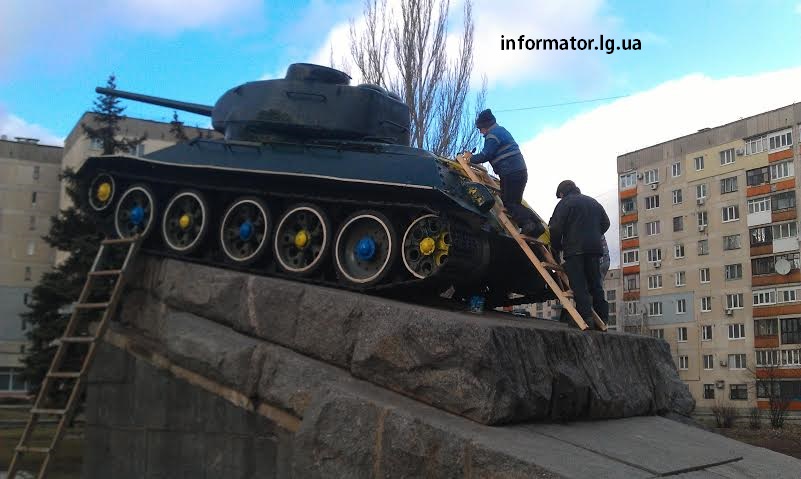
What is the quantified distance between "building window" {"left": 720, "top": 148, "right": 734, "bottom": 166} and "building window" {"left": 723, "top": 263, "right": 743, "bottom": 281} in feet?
19.2

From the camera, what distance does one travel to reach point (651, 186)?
163ft

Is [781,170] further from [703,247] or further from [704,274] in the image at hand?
[704,274]

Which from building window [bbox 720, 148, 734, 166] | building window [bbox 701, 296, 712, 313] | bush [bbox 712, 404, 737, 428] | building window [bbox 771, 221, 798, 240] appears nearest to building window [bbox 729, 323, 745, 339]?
building window [bbox 701, 296, 712, 313]

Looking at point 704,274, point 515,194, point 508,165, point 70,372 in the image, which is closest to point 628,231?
point 704,274

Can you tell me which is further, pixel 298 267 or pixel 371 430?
pixel 298 267

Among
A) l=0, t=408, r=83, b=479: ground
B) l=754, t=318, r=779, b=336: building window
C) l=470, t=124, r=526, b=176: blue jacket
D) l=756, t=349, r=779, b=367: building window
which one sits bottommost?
l=0, t=408, r=83, b=479: ground

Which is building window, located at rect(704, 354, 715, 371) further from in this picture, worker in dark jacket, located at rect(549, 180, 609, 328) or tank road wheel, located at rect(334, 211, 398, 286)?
tank road wheel, located at rect(334, 211, 398, 286)

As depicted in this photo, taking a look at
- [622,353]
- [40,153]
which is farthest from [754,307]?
[40,153]

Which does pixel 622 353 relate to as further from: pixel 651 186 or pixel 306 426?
pixel 651 186

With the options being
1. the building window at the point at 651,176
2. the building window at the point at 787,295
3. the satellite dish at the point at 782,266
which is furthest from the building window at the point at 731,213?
the building window at the point at 651,176

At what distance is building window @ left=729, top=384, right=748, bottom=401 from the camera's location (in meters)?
43.8

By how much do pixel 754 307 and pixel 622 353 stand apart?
129ft

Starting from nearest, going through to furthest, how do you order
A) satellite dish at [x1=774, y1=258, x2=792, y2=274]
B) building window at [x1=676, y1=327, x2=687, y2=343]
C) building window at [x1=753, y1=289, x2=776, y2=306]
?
satellite dish at [x1=774, y1=258, x2=792, y2=274]
building window at [x1=753, y1=289, x2=776, y2=306]
building window at [x1=676, y1=327, x2=687, y2=343]

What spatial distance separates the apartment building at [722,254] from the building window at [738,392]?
0.07 meters
